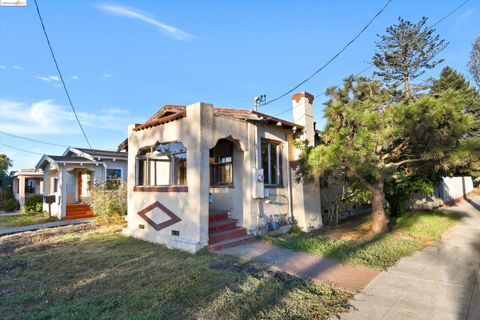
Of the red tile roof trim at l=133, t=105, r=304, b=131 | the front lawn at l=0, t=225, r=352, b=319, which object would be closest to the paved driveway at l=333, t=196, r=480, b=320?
the front lawn at l=0, t=225, r=352, b=319

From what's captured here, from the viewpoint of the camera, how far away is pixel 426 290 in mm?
4523

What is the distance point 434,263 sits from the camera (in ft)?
19.7

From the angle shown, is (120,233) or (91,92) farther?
(91,92)

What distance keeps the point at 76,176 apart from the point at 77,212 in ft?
12.9

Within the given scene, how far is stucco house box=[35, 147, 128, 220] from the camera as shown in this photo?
15.1m

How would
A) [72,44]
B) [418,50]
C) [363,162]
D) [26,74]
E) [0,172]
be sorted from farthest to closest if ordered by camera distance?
[0,172] < [418,50] < [26,74] < [72,44] < [363,162]

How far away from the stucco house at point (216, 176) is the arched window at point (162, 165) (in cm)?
3

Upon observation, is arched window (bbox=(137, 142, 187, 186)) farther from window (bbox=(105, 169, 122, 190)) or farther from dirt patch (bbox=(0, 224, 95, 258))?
window (bbox=(105, 169, 122, 190))

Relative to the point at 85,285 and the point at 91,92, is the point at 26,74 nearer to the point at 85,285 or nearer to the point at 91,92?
the point at 91,92

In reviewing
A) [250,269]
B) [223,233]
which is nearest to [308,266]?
[250,269]

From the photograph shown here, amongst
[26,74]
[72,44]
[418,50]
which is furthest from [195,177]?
[418,50]

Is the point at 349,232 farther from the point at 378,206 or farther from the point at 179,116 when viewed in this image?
the point at 179,116

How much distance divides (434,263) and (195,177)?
5861 millimetres

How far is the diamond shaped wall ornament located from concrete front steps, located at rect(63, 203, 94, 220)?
927 centimetres
